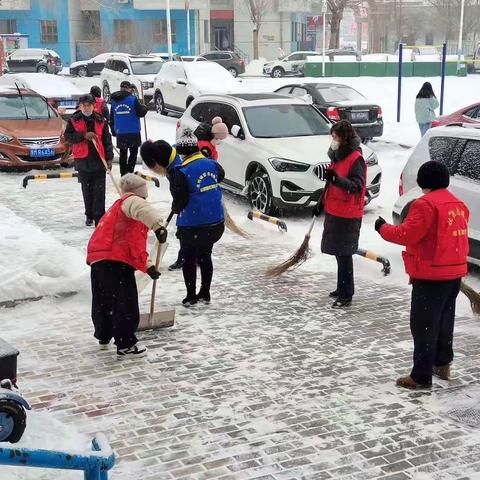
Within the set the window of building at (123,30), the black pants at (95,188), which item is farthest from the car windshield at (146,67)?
the window of building at (123,30)

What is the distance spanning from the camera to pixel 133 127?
13.0 meters

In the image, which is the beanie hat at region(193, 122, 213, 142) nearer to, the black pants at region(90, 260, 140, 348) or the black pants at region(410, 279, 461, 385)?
the black pants at region(90, 260, 140, 348)

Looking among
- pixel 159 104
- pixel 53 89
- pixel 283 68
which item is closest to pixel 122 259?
pixel 53 89

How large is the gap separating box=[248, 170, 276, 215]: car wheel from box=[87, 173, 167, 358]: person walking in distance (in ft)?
16.8

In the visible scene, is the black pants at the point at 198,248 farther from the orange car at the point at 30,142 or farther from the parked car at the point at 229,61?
the parked car at the point at 229,61

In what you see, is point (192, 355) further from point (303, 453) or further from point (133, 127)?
point (133, 127)

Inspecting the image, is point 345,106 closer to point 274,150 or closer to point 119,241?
point 274,150

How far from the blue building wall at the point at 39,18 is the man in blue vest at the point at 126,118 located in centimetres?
4574

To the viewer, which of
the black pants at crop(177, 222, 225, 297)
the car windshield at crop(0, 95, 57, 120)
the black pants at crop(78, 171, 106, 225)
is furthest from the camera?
the car windshield at crop(0, 95, 57, 120)

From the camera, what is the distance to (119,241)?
5953 millimetres

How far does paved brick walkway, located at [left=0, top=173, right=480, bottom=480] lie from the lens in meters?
4.65

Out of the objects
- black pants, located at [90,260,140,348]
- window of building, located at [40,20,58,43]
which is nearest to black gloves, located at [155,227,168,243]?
black pants, located at [90,260,140,348]

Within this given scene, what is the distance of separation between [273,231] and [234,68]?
3530cm

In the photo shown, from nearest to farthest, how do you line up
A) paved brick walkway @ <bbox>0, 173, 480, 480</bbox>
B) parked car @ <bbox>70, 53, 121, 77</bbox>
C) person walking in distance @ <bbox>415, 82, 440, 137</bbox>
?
paved brick walkway @ <bbox>0, 173, 480, 480</bbox>, person walking in distance @ <bbox>415, 82, 440, 137</bbox>, parked car @ <bbox>70, 53, 121, 77</bbox>
